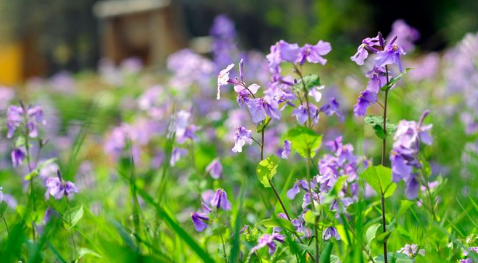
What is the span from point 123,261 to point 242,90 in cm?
45

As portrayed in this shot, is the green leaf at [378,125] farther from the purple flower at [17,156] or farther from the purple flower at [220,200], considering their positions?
the purple flower at [17,156]

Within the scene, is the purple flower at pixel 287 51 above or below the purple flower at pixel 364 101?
above

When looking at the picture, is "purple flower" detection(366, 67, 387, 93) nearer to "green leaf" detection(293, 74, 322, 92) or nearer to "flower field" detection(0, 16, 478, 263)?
"flower field" detection(0, 16, 478, 263)

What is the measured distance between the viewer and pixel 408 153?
127cm

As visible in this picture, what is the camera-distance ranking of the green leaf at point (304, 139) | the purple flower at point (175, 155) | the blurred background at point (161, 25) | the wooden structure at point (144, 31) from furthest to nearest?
the wooden structure at point (144, 31) → the blurred background at point (161, 25) → the purple flower at point (175, 155) → the green leaf at point (304, 139)

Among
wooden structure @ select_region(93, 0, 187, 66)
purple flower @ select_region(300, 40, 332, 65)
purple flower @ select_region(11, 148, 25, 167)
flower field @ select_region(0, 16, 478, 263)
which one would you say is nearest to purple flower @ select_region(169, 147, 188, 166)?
flower field @ select_region(0, 16, 478, 263)

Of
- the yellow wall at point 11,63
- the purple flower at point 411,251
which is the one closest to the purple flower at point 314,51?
the purple flower at point 411,251

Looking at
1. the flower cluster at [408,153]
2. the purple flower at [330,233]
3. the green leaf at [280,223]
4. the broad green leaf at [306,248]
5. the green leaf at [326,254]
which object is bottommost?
the purple flower at [330,233]

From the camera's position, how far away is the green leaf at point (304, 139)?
3.89 feet

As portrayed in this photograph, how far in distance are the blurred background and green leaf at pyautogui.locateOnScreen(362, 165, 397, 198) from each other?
2.35 meters

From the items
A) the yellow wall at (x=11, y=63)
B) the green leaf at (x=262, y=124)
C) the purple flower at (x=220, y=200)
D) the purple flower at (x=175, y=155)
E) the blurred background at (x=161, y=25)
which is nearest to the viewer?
the green leaf at (x=262, y=124)

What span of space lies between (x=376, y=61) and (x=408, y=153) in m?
0.19

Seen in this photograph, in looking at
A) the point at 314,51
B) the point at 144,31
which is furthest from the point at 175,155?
the point at 144,31

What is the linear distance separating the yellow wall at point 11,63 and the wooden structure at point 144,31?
13.7ft
